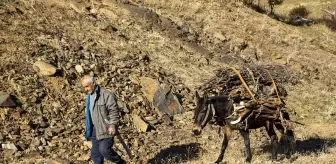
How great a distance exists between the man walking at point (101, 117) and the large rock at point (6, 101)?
5.42 metres

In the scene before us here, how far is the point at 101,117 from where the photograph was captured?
30.8 ft

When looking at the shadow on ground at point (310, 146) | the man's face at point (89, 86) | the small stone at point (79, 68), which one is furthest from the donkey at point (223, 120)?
the small stone at point (79, 68)

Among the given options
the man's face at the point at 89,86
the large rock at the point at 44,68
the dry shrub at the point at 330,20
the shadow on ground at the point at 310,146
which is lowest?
the shadow on ground at the point at 310,146

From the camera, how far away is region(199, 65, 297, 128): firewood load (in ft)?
37.9

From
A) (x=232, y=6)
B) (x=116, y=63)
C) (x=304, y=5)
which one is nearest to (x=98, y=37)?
(x=116, y=63)

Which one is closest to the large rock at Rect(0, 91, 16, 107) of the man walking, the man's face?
the man walking

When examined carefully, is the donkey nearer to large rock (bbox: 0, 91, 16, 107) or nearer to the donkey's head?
the donkey's head

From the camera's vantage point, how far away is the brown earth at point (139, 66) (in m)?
13.8

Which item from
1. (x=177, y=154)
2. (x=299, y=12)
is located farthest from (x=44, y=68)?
(x=299, y=12)

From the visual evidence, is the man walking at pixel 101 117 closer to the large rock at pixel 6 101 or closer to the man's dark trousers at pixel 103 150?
the man's dark trousers at pixel 103 150

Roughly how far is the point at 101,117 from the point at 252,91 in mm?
4055

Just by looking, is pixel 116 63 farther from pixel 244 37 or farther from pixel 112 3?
pixel 244 37

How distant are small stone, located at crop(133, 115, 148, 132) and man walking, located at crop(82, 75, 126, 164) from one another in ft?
18.7

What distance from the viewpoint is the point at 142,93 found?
685 inches
